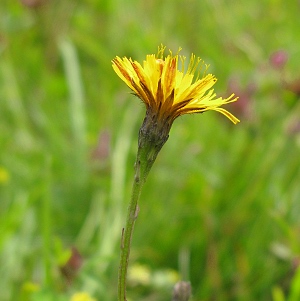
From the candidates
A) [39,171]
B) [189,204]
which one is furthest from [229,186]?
[39,171]

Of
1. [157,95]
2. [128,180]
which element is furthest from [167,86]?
[128,180]

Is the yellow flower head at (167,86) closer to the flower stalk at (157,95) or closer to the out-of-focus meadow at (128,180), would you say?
the flower stalk at (157,95)

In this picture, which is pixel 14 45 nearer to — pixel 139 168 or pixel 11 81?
pixel 11 81

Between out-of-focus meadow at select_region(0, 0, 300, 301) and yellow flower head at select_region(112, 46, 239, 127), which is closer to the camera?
yellow flower head at select_region(112, 46, 239, 127)

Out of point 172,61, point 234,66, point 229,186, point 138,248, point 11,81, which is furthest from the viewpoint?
point 234,66

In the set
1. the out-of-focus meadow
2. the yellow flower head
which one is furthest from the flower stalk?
the out-of-focus meadow

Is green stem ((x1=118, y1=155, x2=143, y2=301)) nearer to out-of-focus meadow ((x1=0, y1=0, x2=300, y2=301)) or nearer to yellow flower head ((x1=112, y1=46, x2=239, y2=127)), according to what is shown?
yellow flower head ((x1=112, y1=46, x2=239, y2=127))

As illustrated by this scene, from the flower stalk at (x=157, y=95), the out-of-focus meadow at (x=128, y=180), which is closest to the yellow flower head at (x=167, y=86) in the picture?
the flower stalk at (x=157, y=95)

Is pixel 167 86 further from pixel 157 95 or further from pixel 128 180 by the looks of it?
pixel 128 180
